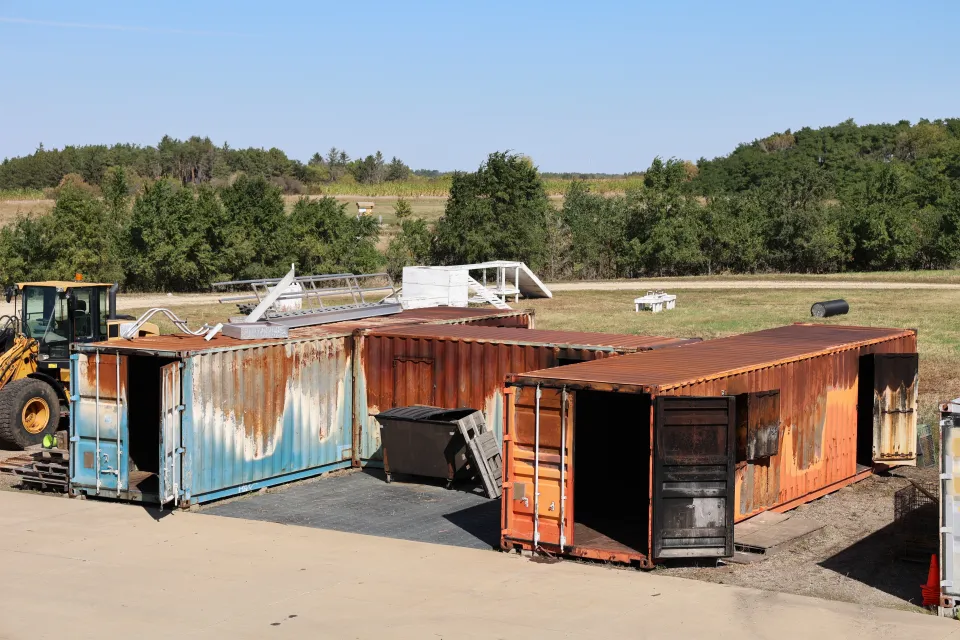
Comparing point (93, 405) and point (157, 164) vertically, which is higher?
point (157, 164)

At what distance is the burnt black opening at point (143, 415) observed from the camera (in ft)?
62.4

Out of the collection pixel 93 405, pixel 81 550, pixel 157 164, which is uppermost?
pixel 157 164

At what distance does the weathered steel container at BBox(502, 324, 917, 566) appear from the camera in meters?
13.9

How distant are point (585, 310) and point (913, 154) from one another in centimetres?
9666

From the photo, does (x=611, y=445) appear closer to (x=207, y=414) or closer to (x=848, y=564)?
(x=848, y=564)

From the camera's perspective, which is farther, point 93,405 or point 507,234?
point 507,234

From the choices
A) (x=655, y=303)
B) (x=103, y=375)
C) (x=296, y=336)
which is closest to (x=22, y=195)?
(x=655, y=303)

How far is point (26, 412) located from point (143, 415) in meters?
3.24

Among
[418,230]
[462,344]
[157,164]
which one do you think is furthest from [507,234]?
[157,164]

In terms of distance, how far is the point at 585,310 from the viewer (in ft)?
147

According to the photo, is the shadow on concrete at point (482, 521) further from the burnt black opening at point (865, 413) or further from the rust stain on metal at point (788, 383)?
the burnt black opening at point (865, 413)

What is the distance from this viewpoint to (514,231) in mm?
61156

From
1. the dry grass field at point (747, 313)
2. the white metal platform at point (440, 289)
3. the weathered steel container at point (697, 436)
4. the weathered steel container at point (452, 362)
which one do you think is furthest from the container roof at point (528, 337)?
the white metal platform at point (440, 289)

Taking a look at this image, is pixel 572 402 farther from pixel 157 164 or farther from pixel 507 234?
pixel 157 164
